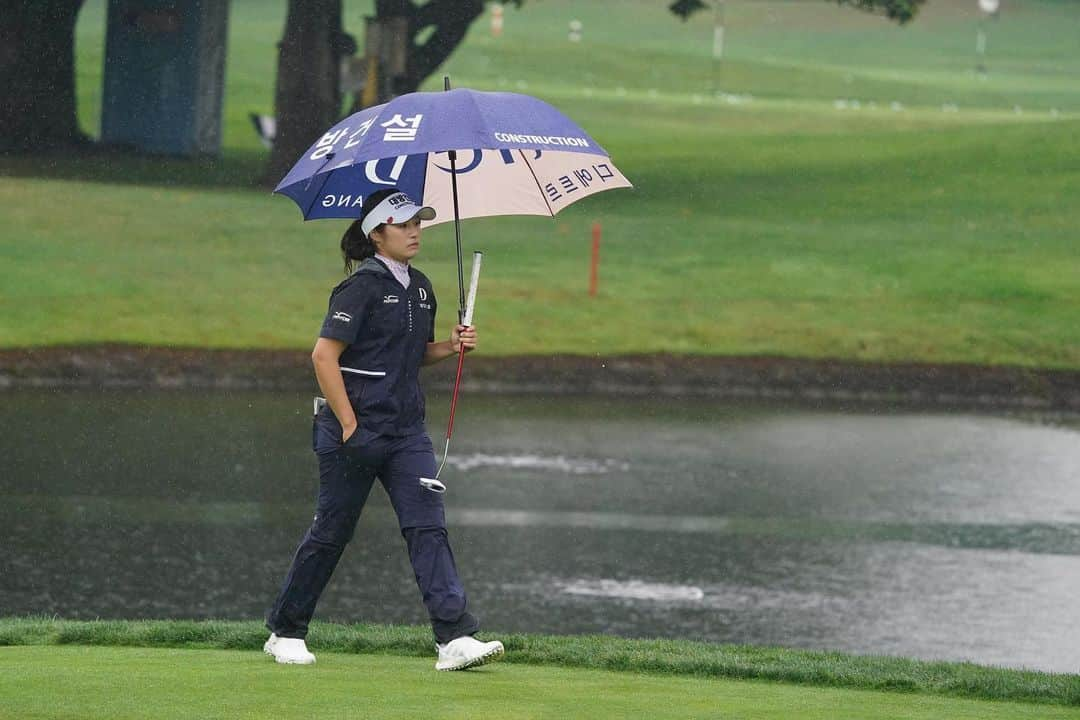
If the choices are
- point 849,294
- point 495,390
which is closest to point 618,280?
point 849,294

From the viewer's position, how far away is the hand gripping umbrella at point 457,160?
7746mm

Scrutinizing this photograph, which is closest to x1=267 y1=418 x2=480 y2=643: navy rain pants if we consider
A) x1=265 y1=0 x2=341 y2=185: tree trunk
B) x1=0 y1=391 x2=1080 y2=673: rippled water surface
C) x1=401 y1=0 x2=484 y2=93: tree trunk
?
x1=0 y1=391 x2=1080 y2=673: rippled water surface

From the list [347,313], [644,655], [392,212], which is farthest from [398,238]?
[644,655]

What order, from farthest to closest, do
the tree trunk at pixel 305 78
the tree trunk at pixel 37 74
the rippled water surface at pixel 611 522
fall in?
the tree trunk at pixel 37 74 → the tree trunk at pixel 305 78 → the rippled water surface at pixel 611 522

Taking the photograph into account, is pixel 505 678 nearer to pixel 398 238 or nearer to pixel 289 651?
pixel 289 651

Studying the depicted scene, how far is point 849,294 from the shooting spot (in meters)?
30.0

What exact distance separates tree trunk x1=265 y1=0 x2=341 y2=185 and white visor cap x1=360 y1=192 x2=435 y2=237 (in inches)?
1256

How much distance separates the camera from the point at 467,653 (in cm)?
763

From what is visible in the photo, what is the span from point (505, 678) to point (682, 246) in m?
26.4

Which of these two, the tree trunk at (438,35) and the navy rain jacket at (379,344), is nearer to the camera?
the navy rain jacket at (379,344)

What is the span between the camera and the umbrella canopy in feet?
25.4

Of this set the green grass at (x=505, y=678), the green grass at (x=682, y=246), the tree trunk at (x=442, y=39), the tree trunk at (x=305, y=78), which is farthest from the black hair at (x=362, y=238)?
the tree trunk at (x=442, y=39)

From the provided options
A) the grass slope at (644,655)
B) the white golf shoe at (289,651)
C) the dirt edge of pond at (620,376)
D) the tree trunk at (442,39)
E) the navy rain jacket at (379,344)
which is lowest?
the dirt edge of pond at (620,376)

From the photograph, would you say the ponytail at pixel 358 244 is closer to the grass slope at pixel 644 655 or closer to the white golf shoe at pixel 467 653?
the white golf shoe at pixel 467 653
